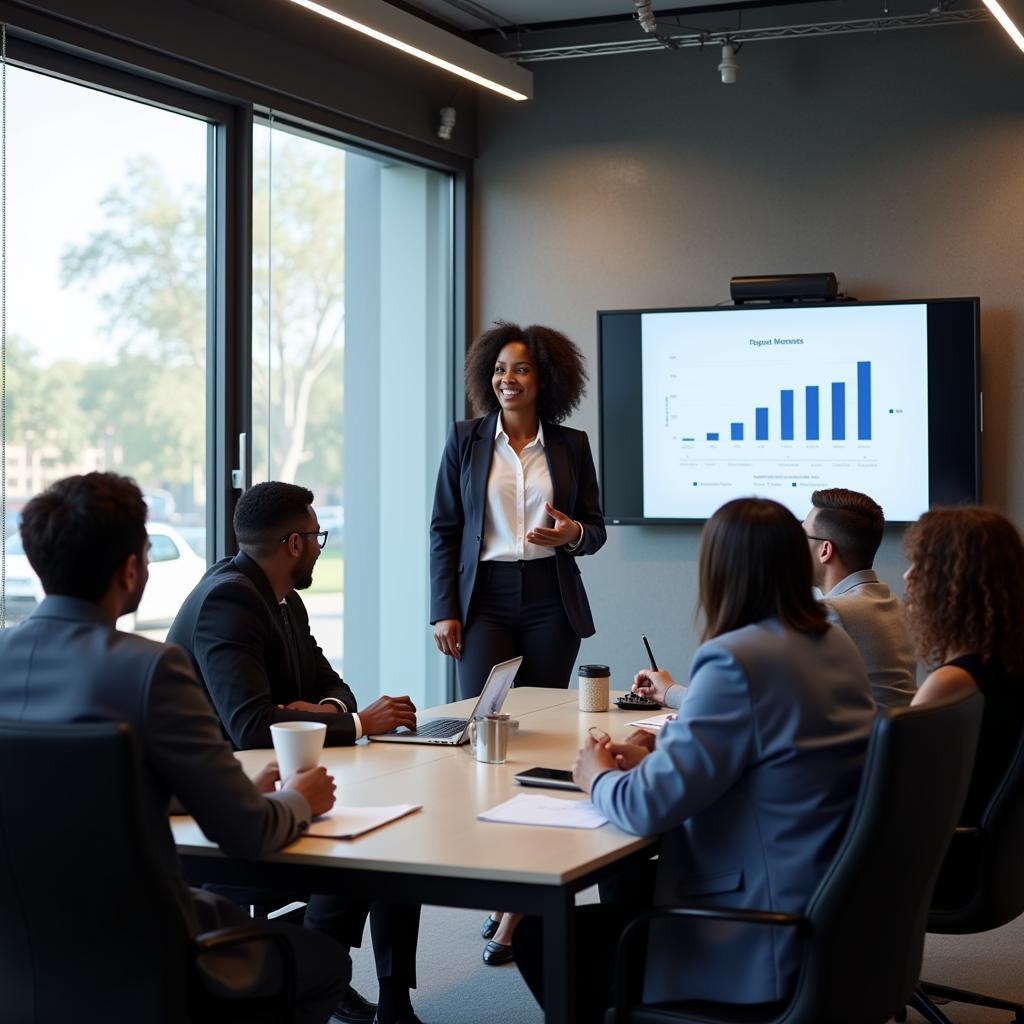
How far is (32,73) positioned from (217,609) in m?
2.23

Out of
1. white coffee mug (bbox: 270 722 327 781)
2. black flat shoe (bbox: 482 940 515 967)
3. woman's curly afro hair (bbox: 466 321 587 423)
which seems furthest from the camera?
woman's curly afro hair (bbox: 466 321 587 423)

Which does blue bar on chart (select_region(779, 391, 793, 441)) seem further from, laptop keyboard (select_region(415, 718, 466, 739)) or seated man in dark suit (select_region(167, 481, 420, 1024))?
seated man in dark suit (select_region(167, 481, 420, 1024))

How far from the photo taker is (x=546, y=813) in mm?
2355

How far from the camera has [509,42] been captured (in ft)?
20.2

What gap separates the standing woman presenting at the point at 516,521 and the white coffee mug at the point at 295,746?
63.3 inches

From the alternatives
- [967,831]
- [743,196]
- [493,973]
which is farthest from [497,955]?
[743,196]

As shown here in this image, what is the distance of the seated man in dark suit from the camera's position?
286 centimetres

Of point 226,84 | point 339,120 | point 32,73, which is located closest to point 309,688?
point 32,73

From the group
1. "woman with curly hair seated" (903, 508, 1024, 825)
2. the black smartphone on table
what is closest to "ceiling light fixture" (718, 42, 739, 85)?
"woman with curly hair seated" (903, 508, 1024, 825)

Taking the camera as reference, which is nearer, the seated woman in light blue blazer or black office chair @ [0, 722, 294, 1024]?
black office chair @ [0, 722, 294, 1024]

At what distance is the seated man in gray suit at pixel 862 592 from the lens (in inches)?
124

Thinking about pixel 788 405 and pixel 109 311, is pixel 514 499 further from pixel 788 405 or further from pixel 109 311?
pixel 788 405

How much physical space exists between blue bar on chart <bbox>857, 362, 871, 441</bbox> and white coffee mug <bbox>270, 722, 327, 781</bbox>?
12.2 feet

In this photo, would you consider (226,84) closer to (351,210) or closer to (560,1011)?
(351,210)
